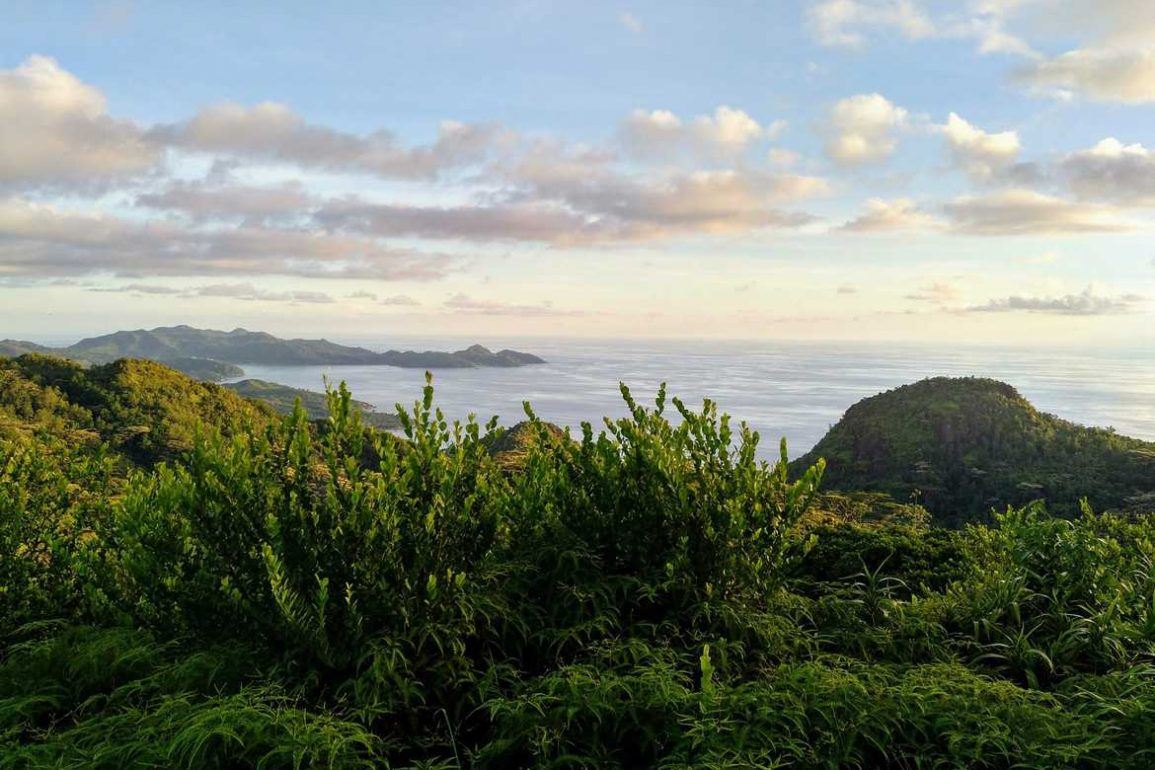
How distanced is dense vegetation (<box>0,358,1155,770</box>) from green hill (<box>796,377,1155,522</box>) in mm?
68801

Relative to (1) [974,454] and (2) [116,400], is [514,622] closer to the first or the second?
(2) [116,400]

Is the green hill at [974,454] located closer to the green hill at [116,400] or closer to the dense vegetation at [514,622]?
the green hill at [116,400]

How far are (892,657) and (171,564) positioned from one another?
4573mm

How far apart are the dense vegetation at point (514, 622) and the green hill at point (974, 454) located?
68.8 metres

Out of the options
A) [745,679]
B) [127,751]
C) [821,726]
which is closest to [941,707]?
[821,726]

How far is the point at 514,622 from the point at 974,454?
3890 inches

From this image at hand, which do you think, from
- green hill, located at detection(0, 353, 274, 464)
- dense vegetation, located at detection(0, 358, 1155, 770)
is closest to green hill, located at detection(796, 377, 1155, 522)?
green hill, located at detection(0, 353, 274, 464)

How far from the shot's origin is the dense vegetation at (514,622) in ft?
10.5

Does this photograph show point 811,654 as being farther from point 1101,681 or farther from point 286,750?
point 286,750

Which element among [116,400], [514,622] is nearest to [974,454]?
[514,622]

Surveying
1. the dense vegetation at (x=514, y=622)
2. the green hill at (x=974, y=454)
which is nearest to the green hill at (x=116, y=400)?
the dense vegetation at (x=514, y=622)

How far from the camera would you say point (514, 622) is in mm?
4199

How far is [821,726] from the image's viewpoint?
330 centimetres

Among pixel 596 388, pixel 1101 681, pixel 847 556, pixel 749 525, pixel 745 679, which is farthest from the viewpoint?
pixel 596 388
